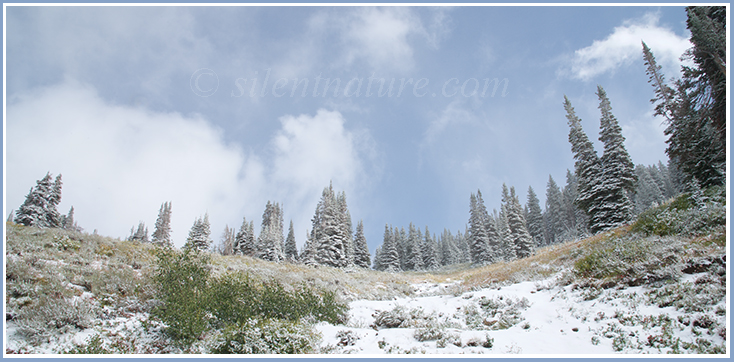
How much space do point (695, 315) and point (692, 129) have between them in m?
17.1

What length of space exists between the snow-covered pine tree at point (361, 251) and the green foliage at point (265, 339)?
50983 millimetres

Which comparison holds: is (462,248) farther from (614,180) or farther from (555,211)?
(614,180)

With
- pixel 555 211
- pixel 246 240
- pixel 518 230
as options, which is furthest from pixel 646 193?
pixel 246 240

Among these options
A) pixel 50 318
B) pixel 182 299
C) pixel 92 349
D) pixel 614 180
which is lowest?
pixel 92 349

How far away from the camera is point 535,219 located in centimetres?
6688

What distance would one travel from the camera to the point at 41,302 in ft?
23.3

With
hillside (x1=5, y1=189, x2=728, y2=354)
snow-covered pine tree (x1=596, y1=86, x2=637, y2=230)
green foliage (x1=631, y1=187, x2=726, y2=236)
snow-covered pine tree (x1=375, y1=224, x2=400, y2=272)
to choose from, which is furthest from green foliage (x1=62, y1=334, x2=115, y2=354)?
snow-covered pine tree (x1=375, y1=224, x2=400, y2=272)

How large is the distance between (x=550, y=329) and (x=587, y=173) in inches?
1053

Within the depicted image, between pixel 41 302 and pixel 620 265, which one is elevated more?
pixel 620 265

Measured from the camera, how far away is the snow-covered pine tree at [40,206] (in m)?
33.8

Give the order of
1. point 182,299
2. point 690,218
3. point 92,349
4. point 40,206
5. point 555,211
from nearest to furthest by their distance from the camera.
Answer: point 92,349 → point 182,299 → point 690,218 → point 40,206 → point 555,211

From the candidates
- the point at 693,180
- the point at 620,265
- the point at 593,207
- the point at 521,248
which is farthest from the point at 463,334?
the point at 521,248

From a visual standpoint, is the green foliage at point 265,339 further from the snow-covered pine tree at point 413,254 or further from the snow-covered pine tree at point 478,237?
the snow-covered pine tree at point 413,254

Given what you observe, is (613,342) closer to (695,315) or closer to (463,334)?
(695,315)
